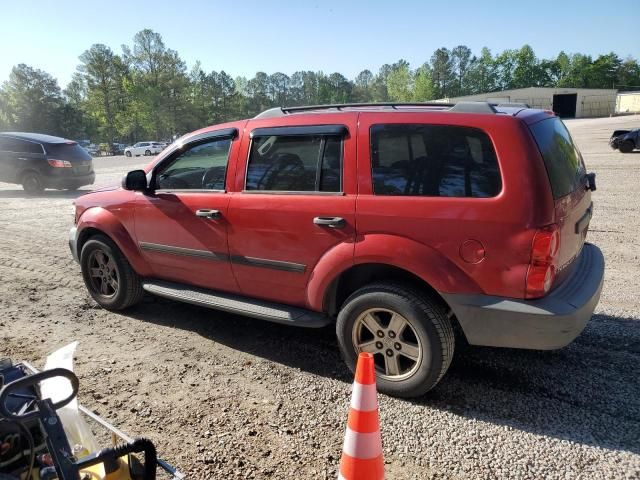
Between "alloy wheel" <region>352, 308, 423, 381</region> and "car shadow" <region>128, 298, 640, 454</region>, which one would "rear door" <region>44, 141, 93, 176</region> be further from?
"alloy wheel" <region>352, 308, 423, 381</region>

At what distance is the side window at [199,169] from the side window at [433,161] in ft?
4.53

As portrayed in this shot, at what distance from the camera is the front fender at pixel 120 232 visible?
4559 mm

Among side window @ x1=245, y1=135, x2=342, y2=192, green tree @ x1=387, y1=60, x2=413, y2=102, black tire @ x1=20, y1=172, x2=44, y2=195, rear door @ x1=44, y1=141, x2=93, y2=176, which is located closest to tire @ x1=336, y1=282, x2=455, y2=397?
side window @ x1=245, y1=135, x2=342, y2=192

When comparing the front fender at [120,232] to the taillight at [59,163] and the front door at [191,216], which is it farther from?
the taillight at [59,163]

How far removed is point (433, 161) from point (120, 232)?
3049 mm

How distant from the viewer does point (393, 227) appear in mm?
3100

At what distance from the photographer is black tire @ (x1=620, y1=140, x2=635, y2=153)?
64.1 feet

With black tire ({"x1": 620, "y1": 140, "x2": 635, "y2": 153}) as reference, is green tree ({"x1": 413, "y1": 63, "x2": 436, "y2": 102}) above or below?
above

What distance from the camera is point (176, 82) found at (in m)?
70.7

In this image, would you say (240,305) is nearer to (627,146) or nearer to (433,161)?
(433,161)

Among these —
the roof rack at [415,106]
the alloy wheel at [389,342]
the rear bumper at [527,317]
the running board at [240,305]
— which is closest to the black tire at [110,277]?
the running board at [240,305]

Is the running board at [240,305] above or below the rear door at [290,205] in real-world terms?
below

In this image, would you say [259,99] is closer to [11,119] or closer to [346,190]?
[11,119]

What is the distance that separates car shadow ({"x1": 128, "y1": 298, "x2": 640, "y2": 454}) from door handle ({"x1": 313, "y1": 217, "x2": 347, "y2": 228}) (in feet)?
3.71
